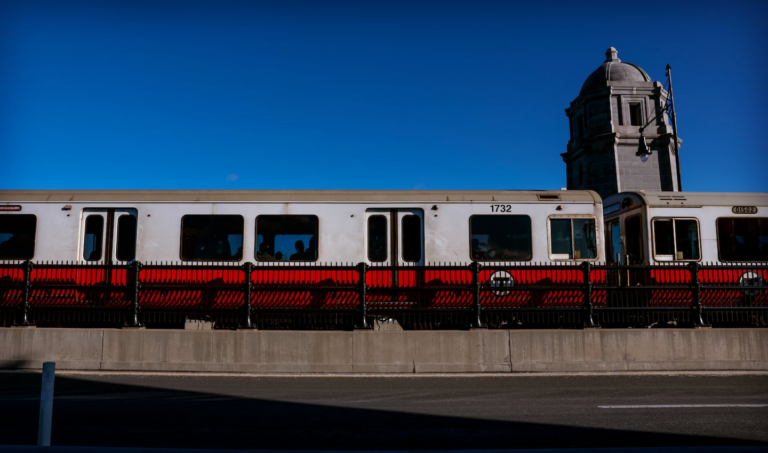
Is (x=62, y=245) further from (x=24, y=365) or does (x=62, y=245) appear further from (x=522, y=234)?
(x=522, y=234)

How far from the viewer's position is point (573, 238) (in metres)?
14.6

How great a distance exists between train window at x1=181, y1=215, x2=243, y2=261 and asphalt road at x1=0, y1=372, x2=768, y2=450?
4.36m

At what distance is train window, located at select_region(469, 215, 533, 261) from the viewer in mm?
14500

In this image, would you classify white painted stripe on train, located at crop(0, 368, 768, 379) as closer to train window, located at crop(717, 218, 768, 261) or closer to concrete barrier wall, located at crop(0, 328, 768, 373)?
concrete barrier wall, located at crop(0, 328, 768, 373)

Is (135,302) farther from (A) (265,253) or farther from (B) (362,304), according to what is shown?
(B) (362,304)

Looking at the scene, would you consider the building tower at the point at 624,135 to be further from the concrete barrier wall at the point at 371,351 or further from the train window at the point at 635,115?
the concrete barrier wall at the point at 371,351

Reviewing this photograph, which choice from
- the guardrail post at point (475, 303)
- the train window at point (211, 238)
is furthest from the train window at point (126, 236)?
the guardrail post at point (475, 303)

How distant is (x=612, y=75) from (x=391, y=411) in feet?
156

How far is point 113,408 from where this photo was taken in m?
7.60

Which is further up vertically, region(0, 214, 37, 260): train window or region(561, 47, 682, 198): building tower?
region(561, 47, 682, 198): building tower

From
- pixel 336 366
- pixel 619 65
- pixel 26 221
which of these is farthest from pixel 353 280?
pixel 619 65

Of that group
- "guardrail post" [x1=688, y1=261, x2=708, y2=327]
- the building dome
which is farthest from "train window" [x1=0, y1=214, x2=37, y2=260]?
the building dome

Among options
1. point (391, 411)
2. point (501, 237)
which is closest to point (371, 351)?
point (391, 411)

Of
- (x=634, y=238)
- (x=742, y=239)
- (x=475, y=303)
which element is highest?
(x=634, y=238)
